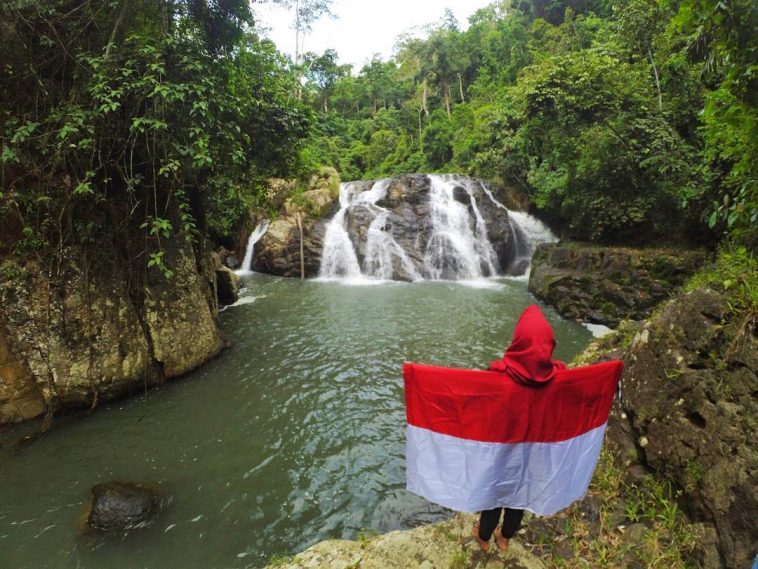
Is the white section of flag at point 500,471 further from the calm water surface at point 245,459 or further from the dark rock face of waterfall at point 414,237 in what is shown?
the dark rock face of waterfall at point 414,237

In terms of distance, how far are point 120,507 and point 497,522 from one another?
389 centimetres

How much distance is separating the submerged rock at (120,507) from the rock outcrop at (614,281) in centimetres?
1091

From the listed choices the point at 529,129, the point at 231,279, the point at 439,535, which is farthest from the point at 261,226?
the point at 439,535

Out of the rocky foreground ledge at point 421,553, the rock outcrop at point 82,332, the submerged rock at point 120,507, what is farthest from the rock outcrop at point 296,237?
the rocky foreground ledge at point 421,553

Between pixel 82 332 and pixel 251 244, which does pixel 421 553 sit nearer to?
pixel 82 332

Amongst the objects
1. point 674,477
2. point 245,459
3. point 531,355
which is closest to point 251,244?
point 245,459

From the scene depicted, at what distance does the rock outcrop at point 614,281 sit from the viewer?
1002 cm

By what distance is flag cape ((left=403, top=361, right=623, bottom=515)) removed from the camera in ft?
7.89

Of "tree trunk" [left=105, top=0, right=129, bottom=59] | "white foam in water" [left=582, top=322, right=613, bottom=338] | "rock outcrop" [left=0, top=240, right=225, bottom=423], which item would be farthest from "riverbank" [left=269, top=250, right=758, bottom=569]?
"white foam in water" [left=582, top=322, right=613, bottom=338]

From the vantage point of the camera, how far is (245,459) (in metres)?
5.02

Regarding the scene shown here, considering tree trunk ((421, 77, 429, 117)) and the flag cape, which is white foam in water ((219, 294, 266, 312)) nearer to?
the flag cape

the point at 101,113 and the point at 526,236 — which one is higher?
the point at 101,113

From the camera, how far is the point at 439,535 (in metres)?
3.12

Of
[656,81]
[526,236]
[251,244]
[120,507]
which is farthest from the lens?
[251,244]
